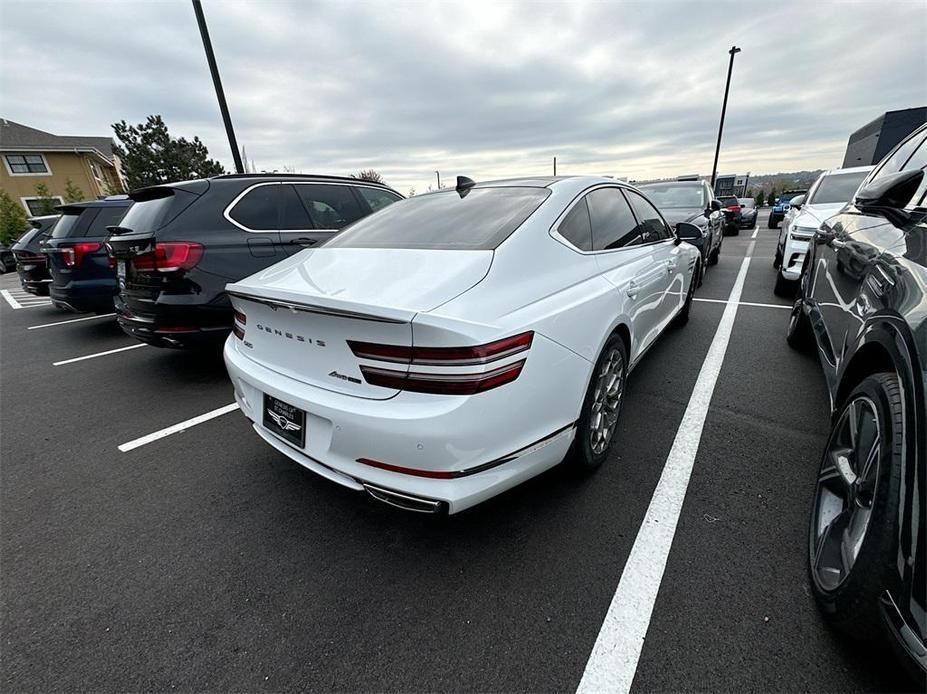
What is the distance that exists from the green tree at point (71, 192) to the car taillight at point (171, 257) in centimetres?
3429

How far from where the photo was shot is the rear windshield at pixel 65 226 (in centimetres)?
576

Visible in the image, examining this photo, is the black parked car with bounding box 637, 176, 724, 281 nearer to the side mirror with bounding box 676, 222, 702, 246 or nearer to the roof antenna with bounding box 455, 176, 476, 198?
the side mirror with bounding box 676, 222, 702, 246

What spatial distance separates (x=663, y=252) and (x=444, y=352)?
8.87 feet

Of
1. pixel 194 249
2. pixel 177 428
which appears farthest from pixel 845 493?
pixel 194 249

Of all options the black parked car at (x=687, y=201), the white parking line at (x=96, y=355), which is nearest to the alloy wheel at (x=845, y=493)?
the black parked car at (x=687, y=201)

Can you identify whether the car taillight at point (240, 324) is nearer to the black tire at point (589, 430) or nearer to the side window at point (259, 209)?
the black tire at point (589, 430)

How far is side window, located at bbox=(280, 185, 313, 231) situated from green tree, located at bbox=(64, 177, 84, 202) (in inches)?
1341

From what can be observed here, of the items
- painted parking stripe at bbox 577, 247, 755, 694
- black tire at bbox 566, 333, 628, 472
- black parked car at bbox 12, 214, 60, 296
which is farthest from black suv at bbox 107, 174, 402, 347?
black parked car at bbox 12, 214, 60, 296

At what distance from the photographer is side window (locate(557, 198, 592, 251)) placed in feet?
7.40

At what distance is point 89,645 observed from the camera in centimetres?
161

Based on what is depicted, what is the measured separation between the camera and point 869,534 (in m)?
1.26

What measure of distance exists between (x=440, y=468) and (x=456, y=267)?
84 cm

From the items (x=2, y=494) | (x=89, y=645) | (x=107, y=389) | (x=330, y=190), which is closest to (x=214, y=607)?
(x=89, y=645)

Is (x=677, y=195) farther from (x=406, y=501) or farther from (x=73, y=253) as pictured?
(x=73, y=253)
